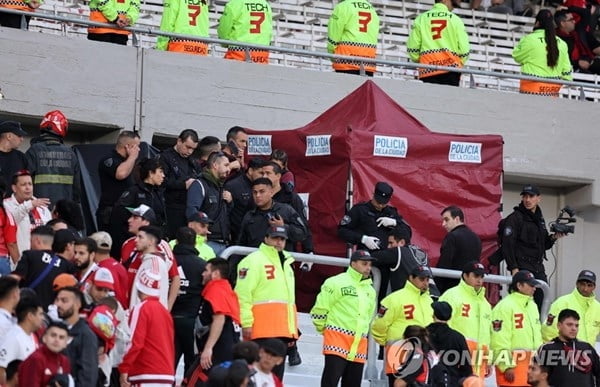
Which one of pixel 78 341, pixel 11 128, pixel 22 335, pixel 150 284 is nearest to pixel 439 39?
pixel 11 128

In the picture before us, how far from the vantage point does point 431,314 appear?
50.4 feet

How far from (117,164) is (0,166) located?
117 centimetres

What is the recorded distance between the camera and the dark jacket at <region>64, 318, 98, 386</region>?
11.9 meters

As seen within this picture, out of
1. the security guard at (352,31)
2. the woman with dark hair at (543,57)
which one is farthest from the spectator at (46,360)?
the woman with dark hair at (543,57)

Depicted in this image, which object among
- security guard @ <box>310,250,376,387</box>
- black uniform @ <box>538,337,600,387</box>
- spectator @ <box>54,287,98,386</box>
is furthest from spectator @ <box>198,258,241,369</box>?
black uniform @ <box>538,337,600,387</box>

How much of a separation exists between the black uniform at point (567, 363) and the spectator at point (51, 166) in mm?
4607

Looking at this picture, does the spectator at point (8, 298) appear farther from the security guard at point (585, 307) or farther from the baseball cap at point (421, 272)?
the security guard at point (585, 307)

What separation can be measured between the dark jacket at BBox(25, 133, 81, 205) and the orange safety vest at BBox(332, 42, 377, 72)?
5.52 m

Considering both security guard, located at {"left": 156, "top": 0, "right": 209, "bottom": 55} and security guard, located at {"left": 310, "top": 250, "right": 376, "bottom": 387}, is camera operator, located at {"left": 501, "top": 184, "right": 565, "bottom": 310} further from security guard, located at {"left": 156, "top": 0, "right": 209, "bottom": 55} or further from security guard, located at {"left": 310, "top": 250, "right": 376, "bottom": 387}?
security guard, located at {"left": 156, "top": 0, "right": 209, "bottom": 55}

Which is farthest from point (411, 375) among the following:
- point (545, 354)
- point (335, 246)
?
point (335, 246)

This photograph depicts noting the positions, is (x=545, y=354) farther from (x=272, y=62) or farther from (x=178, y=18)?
(x=272, y=62)

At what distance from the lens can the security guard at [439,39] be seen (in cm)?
2092

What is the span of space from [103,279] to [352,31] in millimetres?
8185

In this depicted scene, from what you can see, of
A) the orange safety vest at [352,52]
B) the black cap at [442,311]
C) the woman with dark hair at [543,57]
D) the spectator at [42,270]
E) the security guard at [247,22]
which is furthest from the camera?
the woman with dark hair at [543,57]
